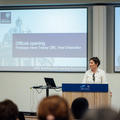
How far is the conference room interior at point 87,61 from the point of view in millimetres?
7043

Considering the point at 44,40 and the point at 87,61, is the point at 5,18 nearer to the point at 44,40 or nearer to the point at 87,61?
the point at 44,40

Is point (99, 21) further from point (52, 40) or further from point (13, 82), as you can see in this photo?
point (13, 82)

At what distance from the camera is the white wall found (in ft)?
23.1

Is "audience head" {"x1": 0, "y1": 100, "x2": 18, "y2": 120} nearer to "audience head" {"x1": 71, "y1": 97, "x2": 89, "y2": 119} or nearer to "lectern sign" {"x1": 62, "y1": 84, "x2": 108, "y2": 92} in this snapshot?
"audience head" {"x1": 71, "y1": 97, "x2": 89, "y2": 119}

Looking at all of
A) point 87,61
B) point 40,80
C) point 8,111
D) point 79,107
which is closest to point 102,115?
point 8,111

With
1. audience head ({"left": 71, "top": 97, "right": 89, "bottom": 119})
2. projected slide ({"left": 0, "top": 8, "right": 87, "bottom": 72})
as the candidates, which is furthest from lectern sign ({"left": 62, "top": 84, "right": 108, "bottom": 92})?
projected slide ({"left": 0, "top": 8, "right": 87, "bottom": 72})

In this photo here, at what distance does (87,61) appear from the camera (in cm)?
714

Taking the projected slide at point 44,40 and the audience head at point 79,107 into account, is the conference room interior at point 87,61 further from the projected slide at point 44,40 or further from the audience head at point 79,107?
the audience head at point 79,107

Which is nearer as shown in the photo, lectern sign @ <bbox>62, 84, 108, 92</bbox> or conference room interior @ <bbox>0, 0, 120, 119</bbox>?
lectern sign @ <bbox>62, 84, 108, 92</bbox>

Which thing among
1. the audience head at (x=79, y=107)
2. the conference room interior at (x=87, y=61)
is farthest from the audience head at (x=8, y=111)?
the conference room interior at (x=87, y=61)

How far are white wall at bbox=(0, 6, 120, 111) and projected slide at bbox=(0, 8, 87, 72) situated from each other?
177 millimetres

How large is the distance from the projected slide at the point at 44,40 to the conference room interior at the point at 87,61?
11 centimetres

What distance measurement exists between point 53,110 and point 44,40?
5934 mm

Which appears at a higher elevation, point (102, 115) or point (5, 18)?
point (5, 18)
